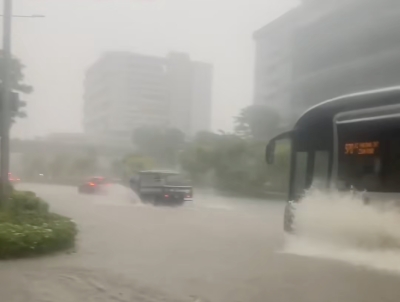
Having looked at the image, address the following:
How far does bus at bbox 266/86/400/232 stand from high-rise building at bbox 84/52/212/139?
260 inches

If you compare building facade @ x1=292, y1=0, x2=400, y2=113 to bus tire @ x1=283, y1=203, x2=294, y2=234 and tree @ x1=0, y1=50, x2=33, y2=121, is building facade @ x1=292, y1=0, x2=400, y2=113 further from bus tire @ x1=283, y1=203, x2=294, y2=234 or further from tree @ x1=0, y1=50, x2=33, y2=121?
tree @ x1=0, y1=50, x2=33, y2=121

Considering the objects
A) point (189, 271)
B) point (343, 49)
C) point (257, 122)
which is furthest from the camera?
point (257, 122)

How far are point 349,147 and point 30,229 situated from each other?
16.7 ft

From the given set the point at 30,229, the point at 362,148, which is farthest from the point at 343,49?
the point at 30,229

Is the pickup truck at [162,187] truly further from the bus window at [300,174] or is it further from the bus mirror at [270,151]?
the bus window at [300,174]

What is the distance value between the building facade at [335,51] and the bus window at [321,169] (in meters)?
2.83

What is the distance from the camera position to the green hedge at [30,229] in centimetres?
808

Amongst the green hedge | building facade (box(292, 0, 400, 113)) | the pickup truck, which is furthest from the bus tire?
the pickup truck

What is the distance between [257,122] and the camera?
14164 millimetres

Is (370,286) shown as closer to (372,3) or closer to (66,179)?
(372,3)

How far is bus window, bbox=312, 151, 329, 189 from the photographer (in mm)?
8812

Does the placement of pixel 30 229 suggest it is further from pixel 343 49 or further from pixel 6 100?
pixel 343 49

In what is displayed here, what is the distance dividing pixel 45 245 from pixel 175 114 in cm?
872

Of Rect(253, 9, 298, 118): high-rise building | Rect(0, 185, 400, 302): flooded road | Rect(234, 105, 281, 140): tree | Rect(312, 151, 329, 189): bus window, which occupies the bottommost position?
Rect(0, 185, 400, 302): flooded road
